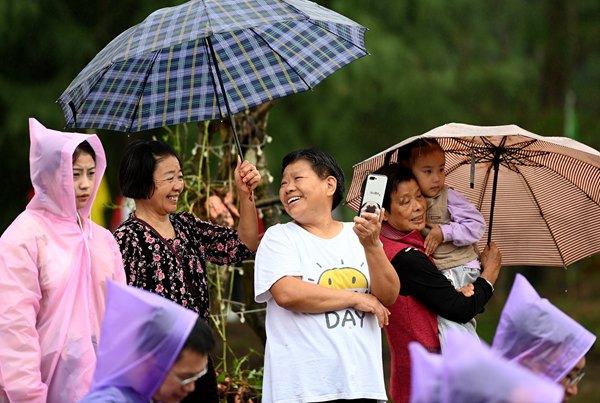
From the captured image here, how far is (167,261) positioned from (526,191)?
65.4 inches

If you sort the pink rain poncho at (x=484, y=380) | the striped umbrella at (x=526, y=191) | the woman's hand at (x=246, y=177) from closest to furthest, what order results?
the pink rain poncho at (x=484, y=380) < the woman's hand at (x=246, y=177) < the striped umbrella at (x=526, y=191)

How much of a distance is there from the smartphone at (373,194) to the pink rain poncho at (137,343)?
3.30 ft

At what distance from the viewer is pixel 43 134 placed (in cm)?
426

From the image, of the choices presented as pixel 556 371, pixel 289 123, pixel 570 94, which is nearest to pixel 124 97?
pixel 556 371

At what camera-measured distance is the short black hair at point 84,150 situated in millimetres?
4309

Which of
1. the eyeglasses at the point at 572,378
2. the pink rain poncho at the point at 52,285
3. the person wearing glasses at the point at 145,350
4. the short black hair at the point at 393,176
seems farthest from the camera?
the short black hair at the point at 393,176

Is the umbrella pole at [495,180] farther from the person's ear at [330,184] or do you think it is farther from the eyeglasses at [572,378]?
the eyeglasses at [572,378]

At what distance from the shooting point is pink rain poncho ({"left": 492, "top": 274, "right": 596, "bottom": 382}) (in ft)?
11.1

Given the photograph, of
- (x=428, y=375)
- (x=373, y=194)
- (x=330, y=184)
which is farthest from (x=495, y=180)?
(x=428, y=375)

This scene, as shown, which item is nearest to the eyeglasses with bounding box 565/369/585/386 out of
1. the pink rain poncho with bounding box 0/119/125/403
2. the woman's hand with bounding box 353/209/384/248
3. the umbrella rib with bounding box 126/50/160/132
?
the woman's hand with bounding box 353/209/384/248

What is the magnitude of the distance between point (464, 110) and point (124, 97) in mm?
11093

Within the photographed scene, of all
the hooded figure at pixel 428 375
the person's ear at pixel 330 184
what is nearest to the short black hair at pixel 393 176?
the person's ear at pixel 330 184

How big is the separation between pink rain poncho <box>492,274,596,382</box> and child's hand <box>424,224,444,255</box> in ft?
4.20

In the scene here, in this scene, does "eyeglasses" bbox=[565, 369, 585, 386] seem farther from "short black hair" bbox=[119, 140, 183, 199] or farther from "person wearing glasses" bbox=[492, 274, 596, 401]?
"short black hair" bbox=[119, 140, 183, 199]
